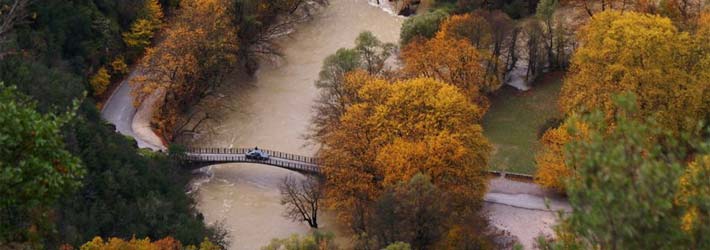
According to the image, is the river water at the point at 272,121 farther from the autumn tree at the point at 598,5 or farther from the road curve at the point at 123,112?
the autumn tree at the point at 598,5

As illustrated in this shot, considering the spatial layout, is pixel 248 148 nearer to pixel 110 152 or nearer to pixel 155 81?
pixel 155 81

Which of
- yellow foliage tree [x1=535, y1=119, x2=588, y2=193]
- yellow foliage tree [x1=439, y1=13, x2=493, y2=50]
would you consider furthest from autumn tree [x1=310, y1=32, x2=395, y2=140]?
yellow foliage tree [x1=535, y1=119, x2=588, y2=193]

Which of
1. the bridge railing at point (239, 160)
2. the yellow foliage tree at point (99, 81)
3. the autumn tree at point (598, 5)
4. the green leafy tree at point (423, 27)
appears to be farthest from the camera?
the autumn tree at point (598, 5)

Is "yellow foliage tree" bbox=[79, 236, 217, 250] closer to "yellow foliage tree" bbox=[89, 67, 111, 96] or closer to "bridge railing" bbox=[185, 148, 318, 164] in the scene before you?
"bridge railing" bbox=[185, 148, 318, 164]

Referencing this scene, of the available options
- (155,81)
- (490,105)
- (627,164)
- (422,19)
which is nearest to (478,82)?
(490,105)

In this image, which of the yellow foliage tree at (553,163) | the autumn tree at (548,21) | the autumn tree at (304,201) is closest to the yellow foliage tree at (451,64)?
the autumn tree at (548,21)

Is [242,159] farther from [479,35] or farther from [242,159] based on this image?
[479,35]
